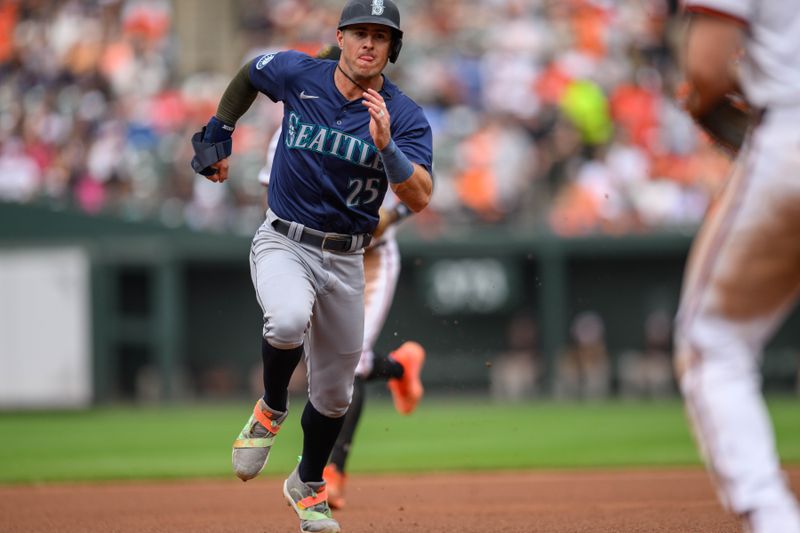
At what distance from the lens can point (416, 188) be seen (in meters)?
4.60

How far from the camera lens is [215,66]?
58.1ft

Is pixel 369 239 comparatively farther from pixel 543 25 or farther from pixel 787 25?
pixel 543 25

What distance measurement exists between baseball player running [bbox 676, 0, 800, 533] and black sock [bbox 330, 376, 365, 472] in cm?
317

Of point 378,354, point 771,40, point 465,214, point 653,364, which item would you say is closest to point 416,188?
point 771,40

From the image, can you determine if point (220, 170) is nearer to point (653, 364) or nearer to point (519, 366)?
point (519, 366)

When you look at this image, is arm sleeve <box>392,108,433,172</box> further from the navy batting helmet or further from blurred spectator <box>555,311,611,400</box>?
blurred spectator <box>555,311,611,400</box>

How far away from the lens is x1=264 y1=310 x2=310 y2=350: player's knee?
15.2 ft

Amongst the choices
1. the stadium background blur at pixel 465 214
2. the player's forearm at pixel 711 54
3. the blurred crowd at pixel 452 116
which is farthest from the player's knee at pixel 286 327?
the blurred crowd at pixel 452 116

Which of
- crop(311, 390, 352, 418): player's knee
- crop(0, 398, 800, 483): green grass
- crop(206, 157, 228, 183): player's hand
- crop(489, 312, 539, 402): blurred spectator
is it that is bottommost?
crop(489, 312, 539, 402): blurred spectator

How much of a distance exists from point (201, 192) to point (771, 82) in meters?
12.6

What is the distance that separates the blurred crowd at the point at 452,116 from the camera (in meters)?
14.9

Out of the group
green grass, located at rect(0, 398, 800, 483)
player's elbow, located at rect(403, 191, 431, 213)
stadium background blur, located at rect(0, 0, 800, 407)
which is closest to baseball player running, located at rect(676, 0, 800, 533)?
player's elbow, located at rect(403, 191, 431, 213)

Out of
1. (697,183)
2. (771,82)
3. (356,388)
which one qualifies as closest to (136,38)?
(697,183)

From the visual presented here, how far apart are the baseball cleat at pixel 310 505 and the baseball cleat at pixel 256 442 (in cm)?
19
